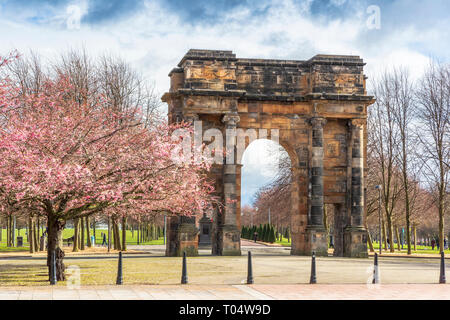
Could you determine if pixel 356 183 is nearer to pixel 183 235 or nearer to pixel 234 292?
pixel 183 235

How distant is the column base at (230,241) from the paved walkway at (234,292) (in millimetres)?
17911

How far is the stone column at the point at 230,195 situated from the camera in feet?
114

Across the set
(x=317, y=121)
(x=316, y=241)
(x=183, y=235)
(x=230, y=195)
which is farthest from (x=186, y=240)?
(x=317, y=121)

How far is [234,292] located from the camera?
14891 millimetres

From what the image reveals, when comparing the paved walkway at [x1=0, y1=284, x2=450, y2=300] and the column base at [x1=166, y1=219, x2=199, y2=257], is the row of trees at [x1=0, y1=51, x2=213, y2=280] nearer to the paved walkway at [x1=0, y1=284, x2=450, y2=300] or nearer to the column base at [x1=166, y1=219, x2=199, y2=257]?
the paved walkway at [x1=0, y1=284, x2=450, y2=300]

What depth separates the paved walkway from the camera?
13.8 m

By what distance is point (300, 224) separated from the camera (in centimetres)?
3725

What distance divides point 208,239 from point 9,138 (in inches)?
1501

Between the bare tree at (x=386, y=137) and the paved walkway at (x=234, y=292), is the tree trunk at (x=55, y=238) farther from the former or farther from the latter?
the bare tree at (x=386, y=137)

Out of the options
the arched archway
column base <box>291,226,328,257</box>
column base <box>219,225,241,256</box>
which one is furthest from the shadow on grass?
column base <box>291,226,328,257</box>

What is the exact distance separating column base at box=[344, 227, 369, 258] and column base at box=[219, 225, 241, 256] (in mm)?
6296

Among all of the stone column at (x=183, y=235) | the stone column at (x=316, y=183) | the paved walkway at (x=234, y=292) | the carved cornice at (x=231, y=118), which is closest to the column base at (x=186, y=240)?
the stone column at (x=183, y=235)
